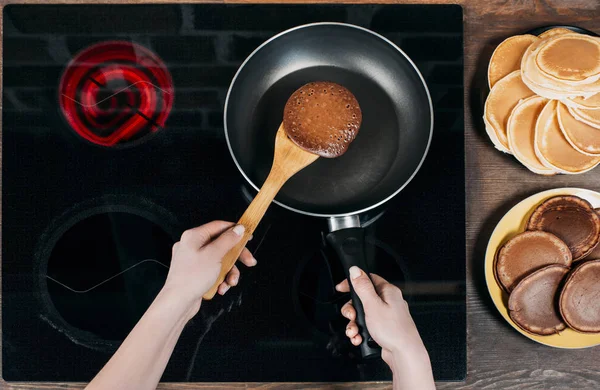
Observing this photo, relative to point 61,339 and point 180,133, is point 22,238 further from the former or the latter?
point 180,133

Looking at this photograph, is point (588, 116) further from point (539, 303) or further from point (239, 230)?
point (239, 230)

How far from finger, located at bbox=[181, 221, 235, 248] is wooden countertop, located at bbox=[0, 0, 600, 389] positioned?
243 millimetres

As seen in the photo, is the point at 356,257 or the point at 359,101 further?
the point at 359,101

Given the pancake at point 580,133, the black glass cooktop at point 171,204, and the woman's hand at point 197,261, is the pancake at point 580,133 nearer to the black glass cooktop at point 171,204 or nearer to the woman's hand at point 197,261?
the black glass cooktop at point 171,204

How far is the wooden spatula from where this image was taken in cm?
65

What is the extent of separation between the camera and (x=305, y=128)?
0.70m

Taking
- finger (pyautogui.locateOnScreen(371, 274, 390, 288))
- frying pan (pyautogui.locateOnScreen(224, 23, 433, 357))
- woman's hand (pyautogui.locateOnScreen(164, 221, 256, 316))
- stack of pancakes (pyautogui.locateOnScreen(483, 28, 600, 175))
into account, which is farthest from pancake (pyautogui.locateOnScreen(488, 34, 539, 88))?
woman's hand (pyautogui.locateOnScreen(164, 221, 256, 316))

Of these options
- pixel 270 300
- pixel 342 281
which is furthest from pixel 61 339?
pixel 342 281

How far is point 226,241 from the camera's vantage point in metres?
0.63

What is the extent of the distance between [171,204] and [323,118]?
0.86 ft

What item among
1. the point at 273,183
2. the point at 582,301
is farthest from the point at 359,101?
the point at 582,301

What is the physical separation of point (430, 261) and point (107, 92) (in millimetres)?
559

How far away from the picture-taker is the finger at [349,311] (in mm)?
682

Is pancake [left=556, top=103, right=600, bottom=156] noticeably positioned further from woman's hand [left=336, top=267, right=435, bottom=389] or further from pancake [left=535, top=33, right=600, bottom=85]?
woman's hand [left=336, top=267, right=435, bottom=389]
